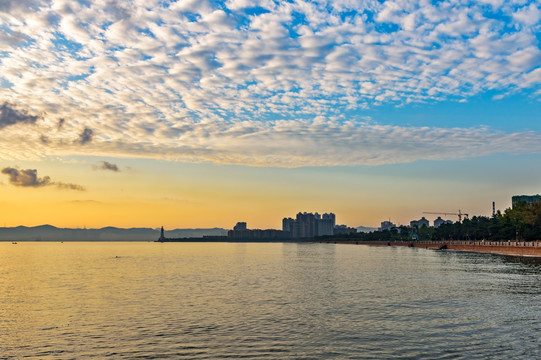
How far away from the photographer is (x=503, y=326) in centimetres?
3425

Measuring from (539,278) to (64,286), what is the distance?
227 ft

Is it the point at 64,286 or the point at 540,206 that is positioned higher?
the point at 540,206

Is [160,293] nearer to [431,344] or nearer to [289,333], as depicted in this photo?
[289,333]

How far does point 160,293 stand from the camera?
57.1 m

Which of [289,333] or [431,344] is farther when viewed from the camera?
[289,333]

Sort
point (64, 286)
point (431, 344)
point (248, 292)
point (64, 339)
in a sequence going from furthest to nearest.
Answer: point (64, 286)
point (248, 292)
point (64, 339)
point (431, 344)

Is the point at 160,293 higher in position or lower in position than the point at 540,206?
lower

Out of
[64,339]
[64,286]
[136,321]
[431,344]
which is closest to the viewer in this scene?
[431,344]

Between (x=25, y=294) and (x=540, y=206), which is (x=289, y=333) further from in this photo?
(x=540, y=206)

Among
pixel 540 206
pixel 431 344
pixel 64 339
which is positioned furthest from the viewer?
pixel 540 206

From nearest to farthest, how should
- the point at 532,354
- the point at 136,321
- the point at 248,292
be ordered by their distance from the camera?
the point at 532,354 → the point at 136,321 → the point at 248,292

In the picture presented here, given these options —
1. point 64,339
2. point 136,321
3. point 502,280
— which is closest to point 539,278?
point 502,280

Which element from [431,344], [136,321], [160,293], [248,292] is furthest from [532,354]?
[160,293]

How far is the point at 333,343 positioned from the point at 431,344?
19.5ft
